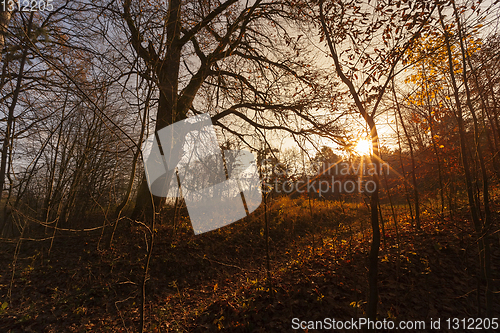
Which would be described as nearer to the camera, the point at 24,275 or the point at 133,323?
the point at 133,323

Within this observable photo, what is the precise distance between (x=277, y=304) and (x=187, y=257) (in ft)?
10.3

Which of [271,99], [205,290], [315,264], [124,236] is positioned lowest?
[205,290]

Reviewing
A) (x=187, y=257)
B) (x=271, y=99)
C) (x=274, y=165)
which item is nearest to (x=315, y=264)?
(x=274, y=165)

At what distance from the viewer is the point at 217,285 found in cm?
488

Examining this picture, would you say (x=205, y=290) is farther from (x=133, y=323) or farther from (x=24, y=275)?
(x=24, y=275)

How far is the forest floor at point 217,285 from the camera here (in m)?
3.36

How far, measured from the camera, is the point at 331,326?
311 centimetres

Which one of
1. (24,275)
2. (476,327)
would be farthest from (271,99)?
(24,275)

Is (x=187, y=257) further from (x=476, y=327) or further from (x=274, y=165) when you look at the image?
(x=476, y=327)

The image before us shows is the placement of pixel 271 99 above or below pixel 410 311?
above

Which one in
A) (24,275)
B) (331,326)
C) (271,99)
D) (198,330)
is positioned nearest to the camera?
(331,326)

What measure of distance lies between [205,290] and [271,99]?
534 centimetres

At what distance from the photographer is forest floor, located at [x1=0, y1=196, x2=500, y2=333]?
3357 mm

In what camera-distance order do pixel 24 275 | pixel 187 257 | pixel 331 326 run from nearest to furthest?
pixel 331 326
pixel 24 275
pixel 187 257
